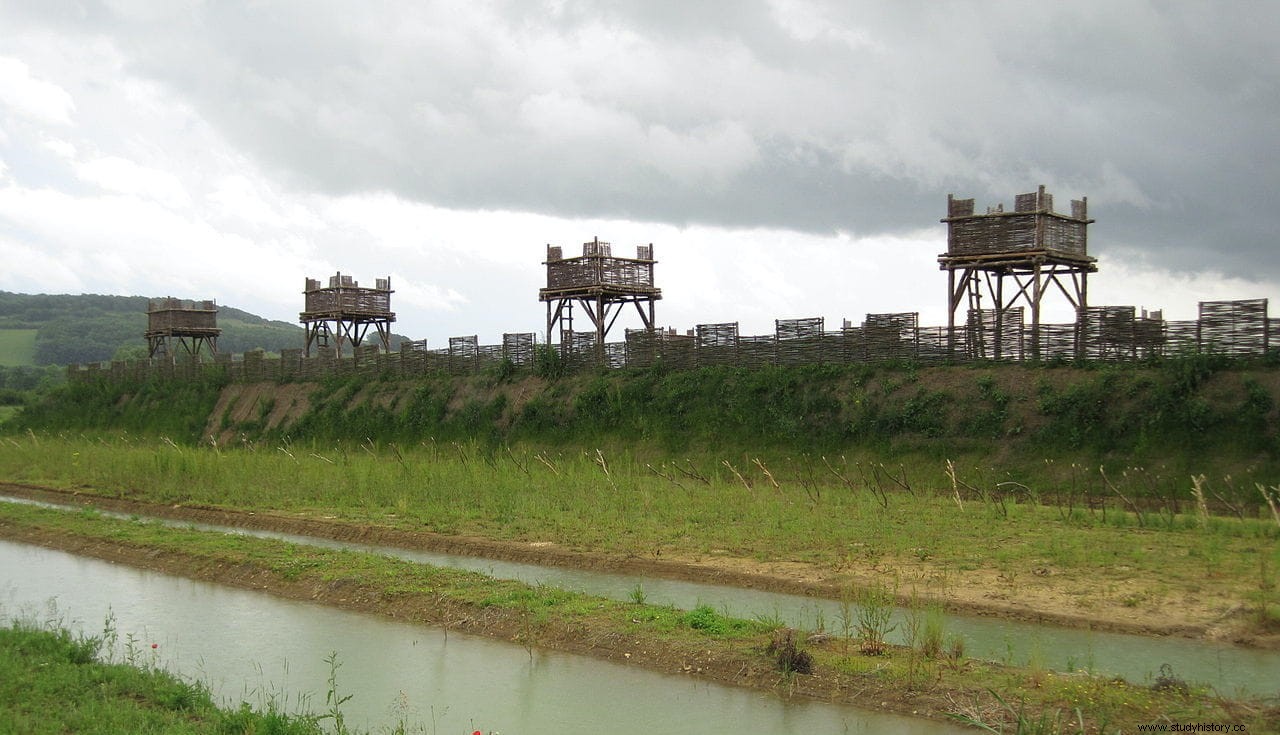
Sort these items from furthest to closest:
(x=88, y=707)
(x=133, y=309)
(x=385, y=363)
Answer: (x=133, y=309), (x=385, y=363), (x=88, y=707)

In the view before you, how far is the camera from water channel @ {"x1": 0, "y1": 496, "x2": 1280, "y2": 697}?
9.88m

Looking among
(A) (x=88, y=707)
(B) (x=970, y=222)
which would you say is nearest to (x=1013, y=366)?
(B) (x=970, y=222)

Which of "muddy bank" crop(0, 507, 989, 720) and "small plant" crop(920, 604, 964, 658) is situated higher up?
"small plant" crop(920, 604, 964, 658)

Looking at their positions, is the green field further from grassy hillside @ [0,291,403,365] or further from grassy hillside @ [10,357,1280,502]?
grassy hillside @ [10,357,1280,502]

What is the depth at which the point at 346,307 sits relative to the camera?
47812 mm

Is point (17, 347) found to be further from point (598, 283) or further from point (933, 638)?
point (933, 638)

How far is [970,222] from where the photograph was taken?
28625mm

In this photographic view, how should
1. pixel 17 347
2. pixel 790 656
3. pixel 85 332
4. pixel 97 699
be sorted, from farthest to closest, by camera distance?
pixel 85 332, pixel 17 347, pixel 790 656, pixel 97 699

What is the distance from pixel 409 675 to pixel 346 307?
39.0 m

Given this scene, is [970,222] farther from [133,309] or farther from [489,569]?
[133,309]

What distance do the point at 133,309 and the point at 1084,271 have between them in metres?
194

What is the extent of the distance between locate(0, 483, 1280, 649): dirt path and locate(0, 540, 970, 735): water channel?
10.8 ft

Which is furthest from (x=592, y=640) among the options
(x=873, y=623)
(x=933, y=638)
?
(x=933, y=638)

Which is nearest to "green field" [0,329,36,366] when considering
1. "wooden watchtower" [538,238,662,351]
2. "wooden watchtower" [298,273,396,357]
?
"wooden watchtower" [298,273,396,357]
